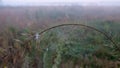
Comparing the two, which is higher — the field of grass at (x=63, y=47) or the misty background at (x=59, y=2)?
the misty background at (x=59, y=2)

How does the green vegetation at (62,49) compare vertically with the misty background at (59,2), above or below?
below

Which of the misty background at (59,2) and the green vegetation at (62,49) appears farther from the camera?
the misty background at (59,2)

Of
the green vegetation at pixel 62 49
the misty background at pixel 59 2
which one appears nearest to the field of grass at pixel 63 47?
the green vegetation at pixel 62 49

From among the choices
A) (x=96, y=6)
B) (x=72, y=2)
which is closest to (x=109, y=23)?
(x=96, y=6)

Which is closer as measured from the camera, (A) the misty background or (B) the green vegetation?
(B) the green vegetation

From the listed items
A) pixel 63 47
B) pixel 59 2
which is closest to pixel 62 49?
→ pixel 63 47

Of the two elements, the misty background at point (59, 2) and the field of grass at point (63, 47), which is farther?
the misty background at point (59, 2)

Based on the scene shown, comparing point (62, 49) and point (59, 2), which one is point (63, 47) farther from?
point (59, 2)

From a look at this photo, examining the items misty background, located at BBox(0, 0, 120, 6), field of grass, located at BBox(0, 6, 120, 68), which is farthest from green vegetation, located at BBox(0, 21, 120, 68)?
misty background, located at BBox(0, 0, 120, 6)

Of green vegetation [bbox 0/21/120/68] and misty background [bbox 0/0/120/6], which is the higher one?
misty background [bbox 0/0/120/6]

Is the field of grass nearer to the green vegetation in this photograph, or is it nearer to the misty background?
the green vegetation

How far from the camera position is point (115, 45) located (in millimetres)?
3607

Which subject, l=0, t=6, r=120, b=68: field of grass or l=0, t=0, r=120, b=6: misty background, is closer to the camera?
l=0, t=6, r=120, b=68: field of grass

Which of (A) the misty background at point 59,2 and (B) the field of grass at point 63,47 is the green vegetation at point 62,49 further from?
(A) the misty background at point 59,2
